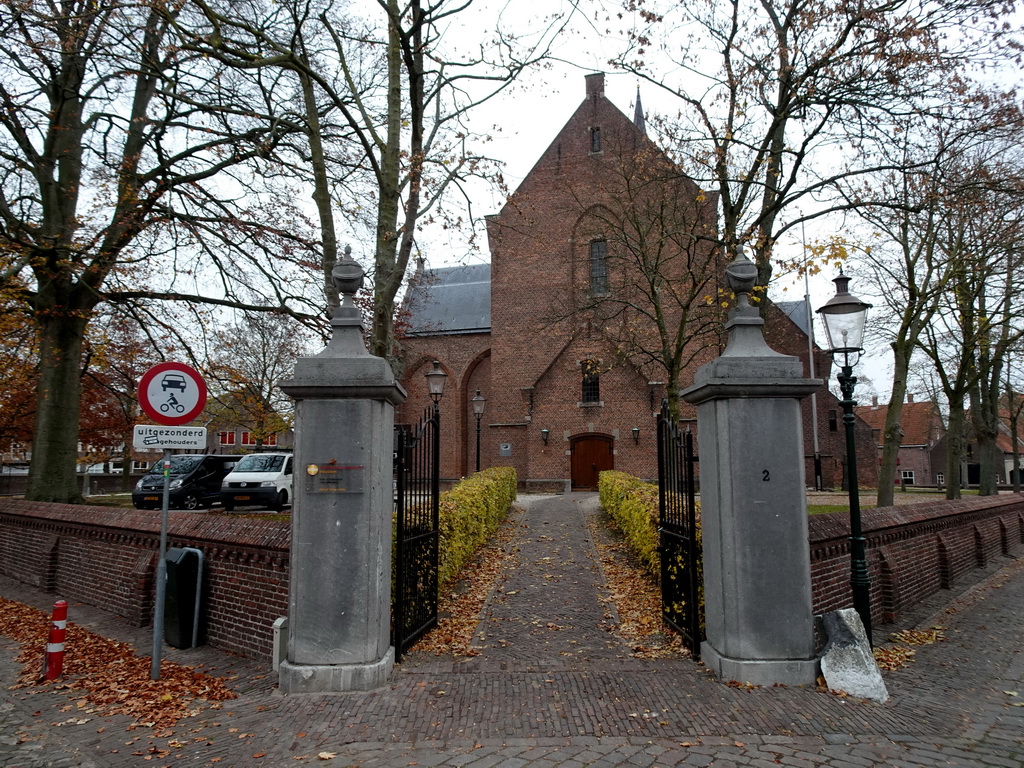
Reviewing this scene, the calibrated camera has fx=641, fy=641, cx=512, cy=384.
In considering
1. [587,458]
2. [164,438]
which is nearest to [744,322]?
[164,438]

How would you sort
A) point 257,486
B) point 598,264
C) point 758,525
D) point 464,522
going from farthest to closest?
point 598,264 → point 257,486 → point 464,522 → point 758,525

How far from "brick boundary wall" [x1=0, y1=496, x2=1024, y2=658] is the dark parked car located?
7328 millimetres

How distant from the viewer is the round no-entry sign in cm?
579

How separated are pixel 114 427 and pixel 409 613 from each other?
973 inches

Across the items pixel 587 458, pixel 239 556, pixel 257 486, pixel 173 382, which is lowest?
pixel 239 556

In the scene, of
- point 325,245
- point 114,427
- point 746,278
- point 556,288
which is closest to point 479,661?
point 746,278

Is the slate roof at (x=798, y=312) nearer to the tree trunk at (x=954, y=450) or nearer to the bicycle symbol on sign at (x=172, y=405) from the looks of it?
the tree trunk at (x=954, y=450)

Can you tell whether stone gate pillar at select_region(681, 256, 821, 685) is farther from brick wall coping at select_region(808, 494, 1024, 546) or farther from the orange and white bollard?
the orange and white bollard

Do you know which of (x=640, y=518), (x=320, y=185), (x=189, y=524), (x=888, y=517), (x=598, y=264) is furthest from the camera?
(x=598, y=264)

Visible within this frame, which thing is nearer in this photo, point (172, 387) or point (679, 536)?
point (172, 387)

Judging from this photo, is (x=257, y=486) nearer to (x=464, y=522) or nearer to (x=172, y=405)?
(x=464, y=522)

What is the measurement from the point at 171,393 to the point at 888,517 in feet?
27.8

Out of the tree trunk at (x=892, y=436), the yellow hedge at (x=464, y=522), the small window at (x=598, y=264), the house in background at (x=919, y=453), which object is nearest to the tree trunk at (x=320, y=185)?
the yellow hedge at (x=464, y=522)

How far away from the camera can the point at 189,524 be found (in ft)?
23.8
